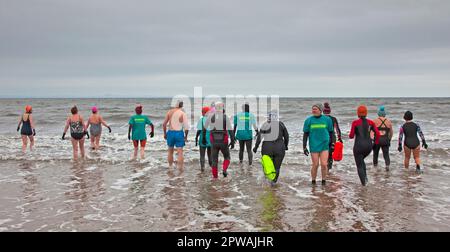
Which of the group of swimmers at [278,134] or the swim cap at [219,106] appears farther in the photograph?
the swim cap at [219,106]

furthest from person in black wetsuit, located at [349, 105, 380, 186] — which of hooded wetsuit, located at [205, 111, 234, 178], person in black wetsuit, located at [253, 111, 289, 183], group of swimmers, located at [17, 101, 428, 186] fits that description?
hooded wetsuit, located at [205, 111, 234, 178]

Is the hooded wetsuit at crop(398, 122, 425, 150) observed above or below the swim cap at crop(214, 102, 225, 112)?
below

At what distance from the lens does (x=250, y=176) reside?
34.2 feet

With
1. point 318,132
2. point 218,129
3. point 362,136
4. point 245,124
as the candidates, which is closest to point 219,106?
point 218,129

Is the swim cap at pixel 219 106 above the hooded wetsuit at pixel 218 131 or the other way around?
above

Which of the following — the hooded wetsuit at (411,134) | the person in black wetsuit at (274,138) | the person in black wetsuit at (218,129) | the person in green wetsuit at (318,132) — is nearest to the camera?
the person in green wetsuit at (318,132)

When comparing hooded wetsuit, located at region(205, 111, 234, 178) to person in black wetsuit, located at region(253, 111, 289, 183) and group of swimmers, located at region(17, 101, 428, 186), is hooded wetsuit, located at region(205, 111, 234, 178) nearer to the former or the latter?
group of swimmers, located at region(17, 101, 428, 186)

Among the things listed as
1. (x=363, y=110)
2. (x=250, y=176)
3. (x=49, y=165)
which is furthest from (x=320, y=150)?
(x=49, y=165)

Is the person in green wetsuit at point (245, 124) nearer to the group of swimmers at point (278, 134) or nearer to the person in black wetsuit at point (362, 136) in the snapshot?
the group of swimmers at point (278, 134)

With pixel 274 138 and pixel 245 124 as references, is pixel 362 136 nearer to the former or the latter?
pixel 274 138

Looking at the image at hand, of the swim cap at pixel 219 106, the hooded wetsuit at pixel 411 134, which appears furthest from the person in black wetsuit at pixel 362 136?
the swim cap at pixel 219 106

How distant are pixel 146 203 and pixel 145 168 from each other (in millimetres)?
4213
